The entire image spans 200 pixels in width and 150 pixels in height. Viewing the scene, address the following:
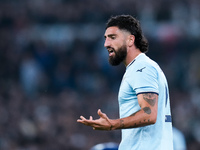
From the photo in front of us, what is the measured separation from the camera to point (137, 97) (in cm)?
421

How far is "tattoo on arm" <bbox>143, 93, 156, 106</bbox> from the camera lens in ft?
13.6

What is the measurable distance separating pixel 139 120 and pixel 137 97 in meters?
0.21

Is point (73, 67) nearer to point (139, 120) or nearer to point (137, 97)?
point (137, 97)

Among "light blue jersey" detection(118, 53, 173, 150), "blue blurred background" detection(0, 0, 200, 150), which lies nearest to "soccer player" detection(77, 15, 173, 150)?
"light blue jersey" detection(118, 53, 173, 150)

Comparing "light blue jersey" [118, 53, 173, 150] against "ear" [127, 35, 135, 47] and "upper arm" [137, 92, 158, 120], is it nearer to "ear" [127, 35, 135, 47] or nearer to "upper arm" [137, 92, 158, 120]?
"upper arm" [137, 92, 158, 120]

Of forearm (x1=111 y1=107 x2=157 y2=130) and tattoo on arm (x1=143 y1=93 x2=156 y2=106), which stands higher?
tattoo on arm (x1=143 y1=93 x2=156 y2=106)

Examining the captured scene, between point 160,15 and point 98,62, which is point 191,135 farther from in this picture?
point 160,15

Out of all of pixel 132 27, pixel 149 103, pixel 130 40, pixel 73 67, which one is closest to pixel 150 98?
pixel 149 103

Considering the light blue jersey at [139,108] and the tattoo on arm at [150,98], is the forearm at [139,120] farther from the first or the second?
the light blue jersey at [139,108]

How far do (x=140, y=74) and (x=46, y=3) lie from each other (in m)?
12.3

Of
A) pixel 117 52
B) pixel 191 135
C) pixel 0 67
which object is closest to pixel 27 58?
pixel 0 67

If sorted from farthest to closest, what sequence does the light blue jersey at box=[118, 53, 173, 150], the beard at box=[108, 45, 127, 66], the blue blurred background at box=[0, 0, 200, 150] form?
the blue blurred background at box=[0, 0, 200, 150] → the beard at box=[108, 45, 127, 66] → the light blue jersey at box=[118, 53, 173, 150]

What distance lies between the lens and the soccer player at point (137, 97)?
4.11m

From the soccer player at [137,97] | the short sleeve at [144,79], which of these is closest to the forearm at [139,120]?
the soccer player at [137,97]
